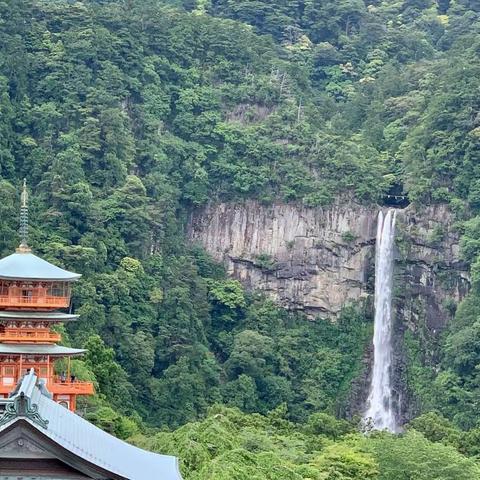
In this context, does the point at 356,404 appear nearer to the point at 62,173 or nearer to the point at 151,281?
the point at 151,281

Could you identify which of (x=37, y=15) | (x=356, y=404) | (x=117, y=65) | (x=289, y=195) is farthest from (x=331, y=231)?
(x=37, y=15)

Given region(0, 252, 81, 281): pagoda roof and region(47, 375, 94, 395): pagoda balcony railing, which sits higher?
region(0, 252, 81, 281): pagoda roof

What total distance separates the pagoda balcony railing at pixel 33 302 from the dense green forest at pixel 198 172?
14.3m

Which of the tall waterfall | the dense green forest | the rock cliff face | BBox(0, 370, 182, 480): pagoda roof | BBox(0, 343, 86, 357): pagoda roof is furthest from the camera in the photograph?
the rock cliff face

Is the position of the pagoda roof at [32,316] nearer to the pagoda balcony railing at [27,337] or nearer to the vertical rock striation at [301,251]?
the pagoda balcony railing at [27,337]

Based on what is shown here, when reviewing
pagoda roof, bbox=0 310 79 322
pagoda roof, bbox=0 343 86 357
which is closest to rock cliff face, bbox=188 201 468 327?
pagoda roof, bbox=0 310 79 322

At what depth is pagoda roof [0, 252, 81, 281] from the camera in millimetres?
37438

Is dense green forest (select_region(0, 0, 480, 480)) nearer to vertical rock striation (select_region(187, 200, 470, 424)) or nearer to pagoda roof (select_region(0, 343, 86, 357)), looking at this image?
vertical rock striation (select_region(187, 200, 470, 424))

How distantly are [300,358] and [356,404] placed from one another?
3.10 meters

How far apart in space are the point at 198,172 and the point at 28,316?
31659 mm

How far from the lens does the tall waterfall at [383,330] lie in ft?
214

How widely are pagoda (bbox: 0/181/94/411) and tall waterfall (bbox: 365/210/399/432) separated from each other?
28.8 metres

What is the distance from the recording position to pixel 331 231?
2694 inches

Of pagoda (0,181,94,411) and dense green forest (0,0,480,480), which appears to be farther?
dense green forest (0,0,480,480)
